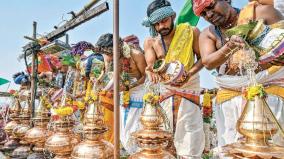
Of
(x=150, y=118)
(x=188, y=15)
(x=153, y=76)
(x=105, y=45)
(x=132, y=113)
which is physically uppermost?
(x=188, y=15)

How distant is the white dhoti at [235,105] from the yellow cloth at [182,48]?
0.64 meters

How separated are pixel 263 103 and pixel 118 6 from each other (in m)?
0.80

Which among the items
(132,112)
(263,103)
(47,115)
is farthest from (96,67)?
(263,103)

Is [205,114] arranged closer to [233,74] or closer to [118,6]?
[233,74]

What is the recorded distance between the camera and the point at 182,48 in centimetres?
278

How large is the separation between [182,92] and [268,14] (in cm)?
123

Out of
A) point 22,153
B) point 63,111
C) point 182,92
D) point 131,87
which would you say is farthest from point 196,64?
point 22,153

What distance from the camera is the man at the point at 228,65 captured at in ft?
5.85

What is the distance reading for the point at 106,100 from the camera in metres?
3.72

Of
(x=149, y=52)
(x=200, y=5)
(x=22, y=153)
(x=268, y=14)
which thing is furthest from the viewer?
(x=149, y=52)

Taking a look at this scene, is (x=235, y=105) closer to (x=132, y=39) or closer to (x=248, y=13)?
(x=248, y=13)

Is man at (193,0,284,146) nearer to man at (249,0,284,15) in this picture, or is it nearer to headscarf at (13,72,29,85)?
man at (249,0,284,15)

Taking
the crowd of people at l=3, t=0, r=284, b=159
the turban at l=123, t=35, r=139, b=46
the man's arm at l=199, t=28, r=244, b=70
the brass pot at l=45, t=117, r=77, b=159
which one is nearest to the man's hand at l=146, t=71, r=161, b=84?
the crowd of people at l=3, t=0, r=284, b=159

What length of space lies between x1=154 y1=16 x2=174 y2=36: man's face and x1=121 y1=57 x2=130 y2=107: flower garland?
856mm
